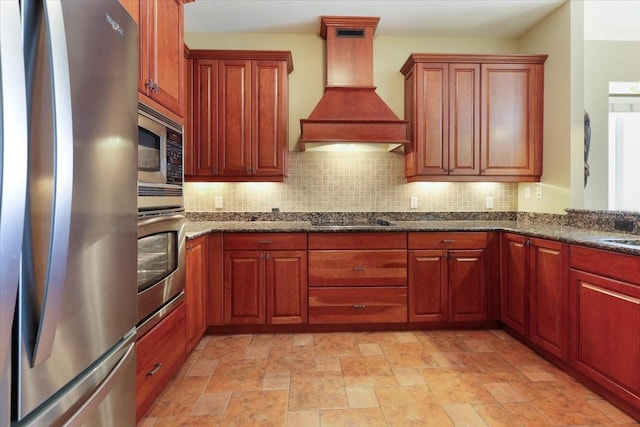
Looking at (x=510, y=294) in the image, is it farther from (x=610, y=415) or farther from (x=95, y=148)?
(x=95, y=148)

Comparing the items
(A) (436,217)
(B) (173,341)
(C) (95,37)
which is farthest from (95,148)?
(A) (436,217)

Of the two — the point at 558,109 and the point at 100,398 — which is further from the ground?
the point at 558,109

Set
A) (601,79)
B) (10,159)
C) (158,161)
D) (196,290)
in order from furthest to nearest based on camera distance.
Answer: (601,79)
(196,290)
(158,161)
(10,159)

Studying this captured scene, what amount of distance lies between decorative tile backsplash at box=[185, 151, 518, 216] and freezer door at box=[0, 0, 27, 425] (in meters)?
2.82

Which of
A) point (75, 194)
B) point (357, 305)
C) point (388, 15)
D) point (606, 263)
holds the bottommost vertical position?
point (357, 305)

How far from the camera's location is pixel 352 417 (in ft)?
5.96

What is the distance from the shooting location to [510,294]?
2830 millimetres

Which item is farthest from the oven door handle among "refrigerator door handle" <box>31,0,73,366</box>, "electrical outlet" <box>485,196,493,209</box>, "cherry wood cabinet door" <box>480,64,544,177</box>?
"electrical outlet" <box>485,196,493,209</box>

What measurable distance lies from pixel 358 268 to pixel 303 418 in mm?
1327

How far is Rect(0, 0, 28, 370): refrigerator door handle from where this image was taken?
24.3 inches

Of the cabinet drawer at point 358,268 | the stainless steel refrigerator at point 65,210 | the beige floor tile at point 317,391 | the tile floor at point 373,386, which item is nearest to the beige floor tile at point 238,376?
the tile floor at point 373,386

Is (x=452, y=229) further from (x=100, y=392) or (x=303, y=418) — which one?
(x=100, y=392)

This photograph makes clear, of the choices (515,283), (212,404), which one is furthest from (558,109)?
(212,404)

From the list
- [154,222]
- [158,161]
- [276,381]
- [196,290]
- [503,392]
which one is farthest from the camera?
[196,290]
